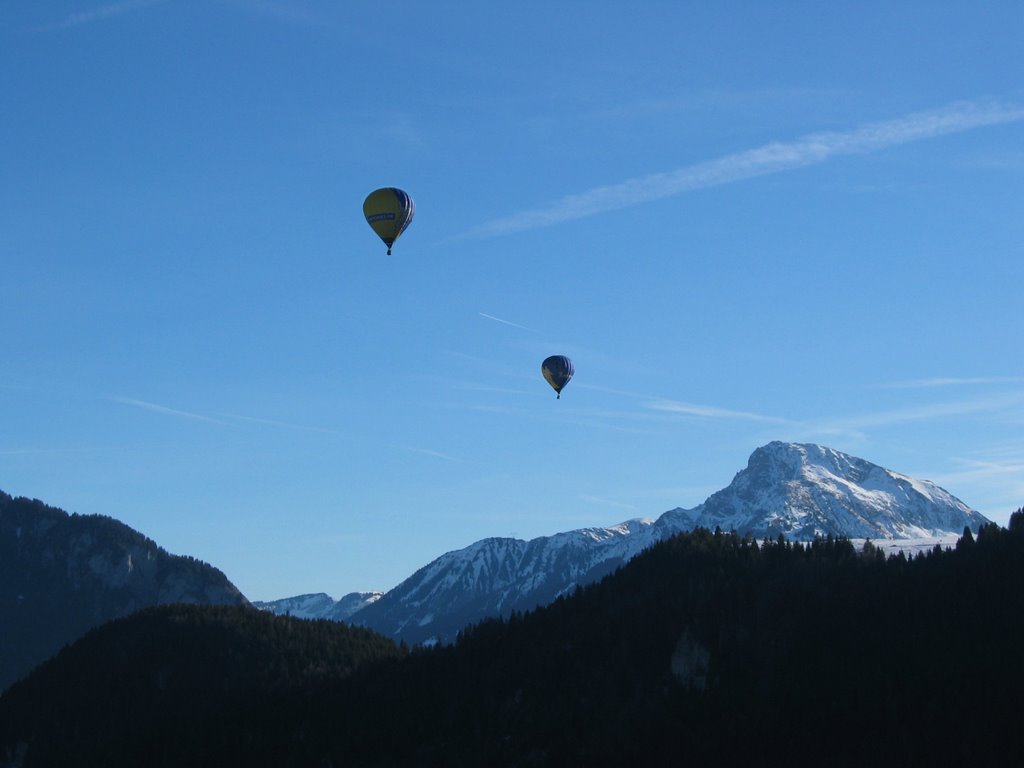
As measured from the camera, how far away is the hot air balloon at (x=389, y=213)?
18625 cm

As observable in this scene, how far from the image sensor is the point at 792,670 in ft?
646

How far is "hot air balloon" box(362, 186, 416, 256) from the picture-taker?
186250 mm

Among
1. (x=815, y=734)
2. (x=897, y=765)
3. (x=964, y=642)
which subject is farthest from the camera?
(x=964, y=642)

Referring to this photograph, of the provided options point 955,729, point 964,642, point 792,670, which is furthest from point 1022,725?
point 792,670

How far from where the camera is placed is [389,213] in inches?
7352

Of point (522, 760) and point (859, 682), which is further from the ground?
point (859, 682)

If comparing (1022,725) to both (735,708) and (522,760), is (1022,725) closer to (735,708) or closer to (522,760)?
(735,708)

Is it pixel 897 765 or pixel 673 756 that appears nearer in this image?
pixel 897 765

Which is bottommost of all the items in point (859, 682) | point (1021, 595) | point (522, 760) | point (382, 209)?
point (522, 760)

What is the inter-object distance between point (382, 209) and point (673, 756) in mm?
79367

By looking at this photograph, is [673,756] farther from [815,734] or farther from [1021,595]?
[1021,595]

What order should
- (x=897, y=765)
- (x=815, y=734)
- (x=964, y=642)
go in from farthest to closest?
(x=964, y=642) → (x=815, y=734) → (x=897, y=765)

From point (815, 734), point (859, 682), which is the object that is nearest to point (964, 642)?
point (859, 682)

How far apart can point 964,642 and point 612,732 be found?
48991 millimetres
